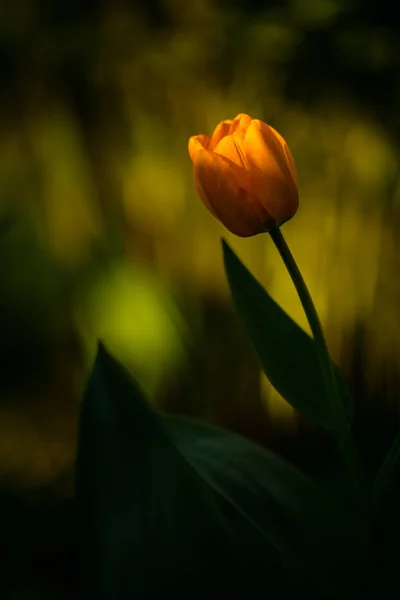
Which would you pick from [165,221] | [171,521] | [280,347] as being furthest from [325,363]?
[165,221]

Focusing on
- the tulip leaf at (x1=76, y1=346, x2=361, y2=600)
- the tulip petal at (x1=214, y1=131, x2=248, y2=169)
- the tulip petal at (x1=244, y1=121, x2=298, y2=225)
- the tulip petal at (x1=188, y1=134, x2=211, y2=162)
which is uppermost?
the tulip petal at (x1=188, y1=134, x2=211, y2=162)

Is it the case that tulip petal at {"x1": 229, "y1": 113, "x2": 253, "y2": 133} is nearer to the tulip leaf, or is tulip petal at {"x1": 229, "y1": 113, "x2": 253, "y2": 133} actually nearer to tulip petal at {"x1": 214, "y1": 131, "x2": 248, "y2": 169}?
tulip petal at {"x1": 214, "y1": 131, "x2": 248, "y2": 169}

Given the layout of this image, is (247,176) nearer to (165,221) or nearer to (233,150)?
(233,150)

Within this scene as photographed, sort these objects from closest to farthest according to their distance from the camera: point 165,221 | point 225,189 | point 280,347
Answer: point 225,189
point 280,347
point 165,221

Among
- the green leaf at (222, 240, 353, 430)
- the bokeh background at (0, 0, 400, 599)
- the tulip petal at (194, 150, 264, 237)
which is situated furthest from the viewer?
the bokeh background at (0, 0, 400, 599)

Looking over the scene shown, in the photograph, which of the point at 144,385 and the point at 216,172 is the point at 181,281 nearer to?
the point at 144,385

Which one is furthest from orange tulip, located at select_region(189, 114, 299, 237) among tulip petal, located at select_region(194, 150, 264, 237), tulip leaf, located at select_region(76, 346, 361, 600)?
tulip leaf, located at select_region(76, 346, 361, 600)
